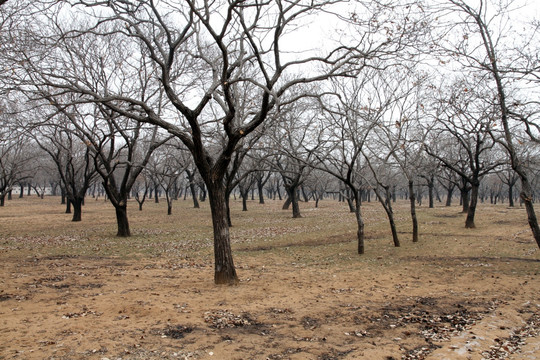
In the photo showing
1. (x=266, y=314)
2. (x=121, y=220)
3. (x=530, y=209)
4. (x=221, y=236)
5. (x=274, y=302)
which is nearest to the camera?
(x=266, y=314)

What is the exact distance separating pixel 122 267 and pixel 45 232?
34.7ft

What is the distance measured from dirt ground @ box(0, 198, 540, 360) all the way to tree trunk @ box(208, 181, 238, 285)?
40 centimetres

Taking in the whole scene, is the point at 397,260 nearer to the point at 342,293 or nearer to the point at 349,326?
the point at 342,293

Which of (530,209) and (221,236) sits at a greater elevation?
(530,209)

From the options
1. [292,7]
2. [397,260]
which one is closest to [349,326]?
[292,7]

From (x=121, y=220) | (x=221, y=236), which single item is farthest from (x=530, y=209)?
(x=121, y=220)

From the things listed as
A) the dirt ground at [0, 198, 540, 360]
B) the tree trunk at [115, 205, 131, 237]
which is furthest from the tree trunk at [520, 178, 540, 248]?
the tree trunk at [115, 205, 131, 237]

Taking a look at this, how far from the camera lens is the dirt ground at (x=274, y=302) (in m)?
5.16

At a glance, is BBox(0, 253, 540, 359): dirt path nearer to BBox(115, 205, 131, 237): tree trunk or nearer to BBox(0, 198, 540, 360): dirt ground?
BBox(0, 198, 540, 360): dirt ground

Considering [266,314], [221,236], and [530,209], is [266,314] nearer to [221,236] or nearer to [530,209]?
[221,236]

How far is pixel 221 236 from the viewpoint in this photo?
8531 millimetres

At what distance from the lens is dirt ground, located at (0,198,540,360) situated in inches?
203

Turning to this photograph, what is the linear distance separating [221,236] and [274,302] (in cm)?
195

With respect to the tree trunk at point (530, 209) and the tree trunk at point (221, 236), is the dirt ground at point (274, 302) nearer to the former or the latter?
the tree trunk at point (221, 236)
